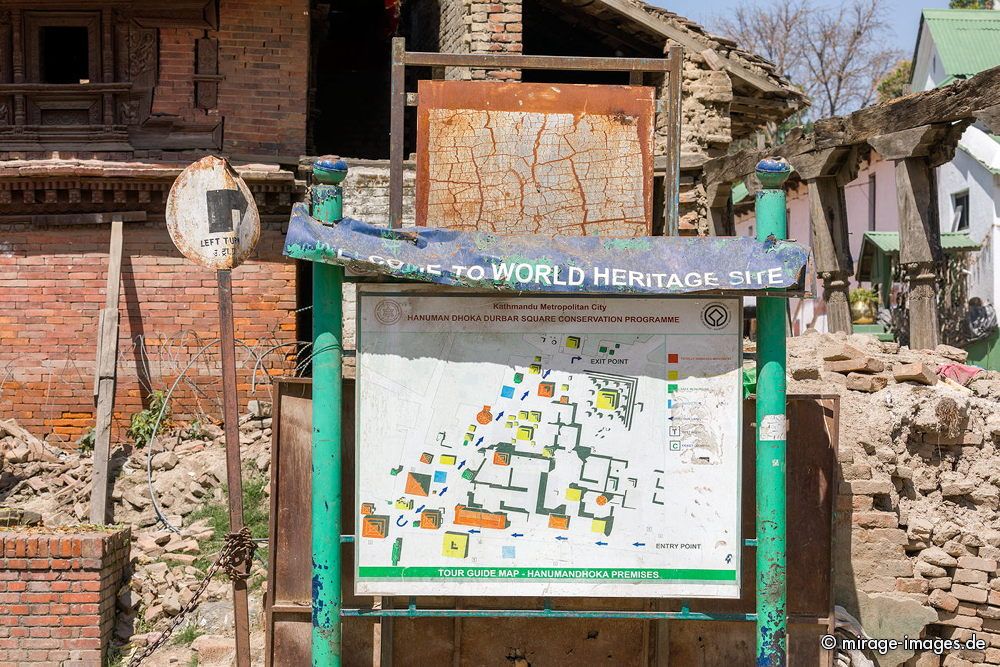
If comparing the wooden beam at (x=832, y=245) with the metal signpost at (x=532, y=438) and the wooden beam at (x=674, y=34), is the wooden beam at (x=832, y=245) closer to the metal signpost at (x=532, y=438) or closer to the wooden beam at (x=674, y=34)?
the wooden beam at (x=674, y=34)

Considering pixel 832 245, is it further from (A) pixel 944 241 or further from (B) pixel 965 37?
(B) pixel 965 37

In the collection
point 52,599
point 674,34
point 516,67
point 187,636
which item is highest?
point 674,34

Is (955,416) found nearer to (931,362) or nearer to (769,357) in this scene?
(931,362)

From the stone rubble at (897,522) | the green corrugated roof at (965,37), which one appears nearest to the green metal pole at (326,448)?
the stone rubble at (897,522)

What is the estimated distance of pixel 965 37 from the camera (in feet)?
92.2

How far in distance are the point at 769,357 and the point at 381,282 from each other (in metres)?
2.06

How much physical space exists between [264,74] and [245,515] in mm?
5575

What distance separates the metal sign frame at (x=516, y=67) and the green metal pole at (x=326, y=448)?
55cm

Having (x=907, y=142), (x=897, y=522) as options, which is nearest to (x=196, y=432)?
(x=897, y=522)

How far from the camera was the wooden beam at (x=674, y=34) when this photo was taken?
42.5 ft

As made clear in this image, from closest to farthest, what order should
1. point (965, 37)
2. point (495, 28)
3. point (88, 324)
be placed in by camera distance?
point (88, 324) → point (495, 28) → point (965, 37)

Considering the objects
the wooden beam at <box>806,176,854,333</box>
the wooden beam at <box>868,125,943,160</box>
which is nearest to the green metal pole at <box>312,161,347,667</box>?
the wooden beam at <box>868,125,943,160</box>

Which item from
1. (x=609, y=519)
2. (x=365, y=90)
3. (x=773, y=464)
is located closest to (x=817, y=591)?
(x=773, y=464)

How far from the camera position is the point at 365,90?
1786 centimetres
